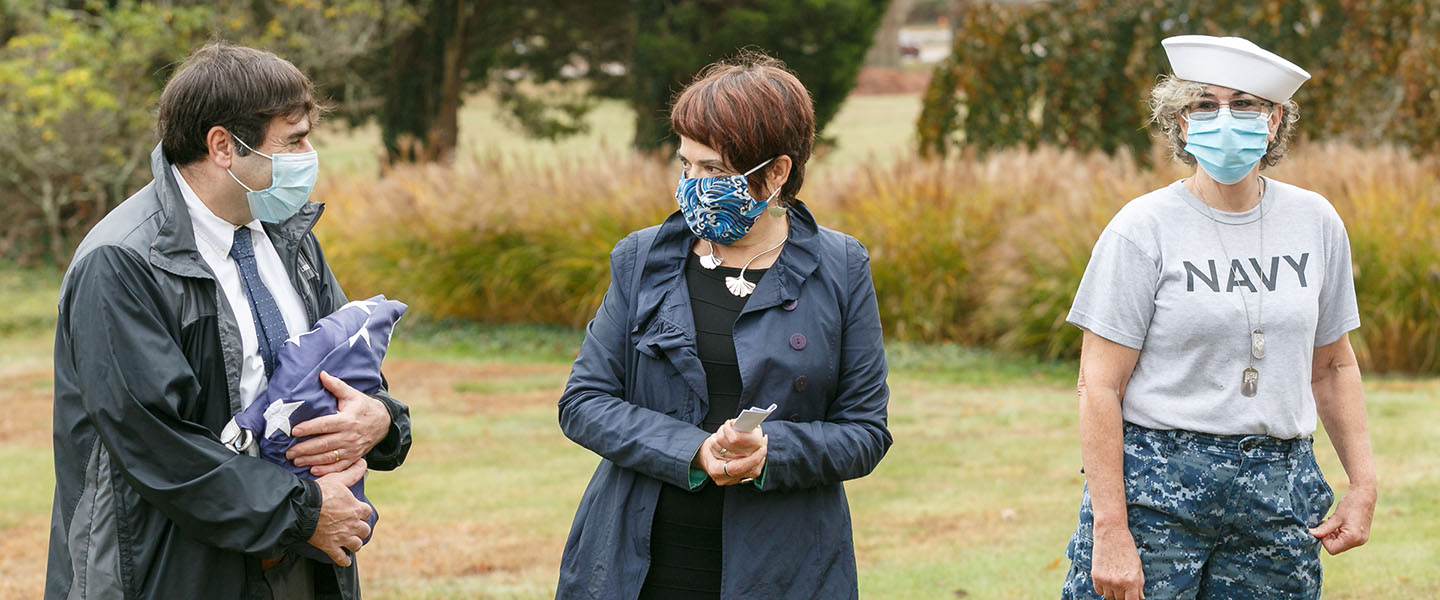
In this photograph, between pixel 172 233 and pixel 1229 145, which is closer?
pixel 172 233

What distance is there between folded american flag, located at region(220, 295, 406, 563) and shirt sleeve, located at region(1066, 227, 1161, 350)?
1.51m

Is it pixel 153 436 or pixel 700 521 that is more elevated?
pixel 153 436

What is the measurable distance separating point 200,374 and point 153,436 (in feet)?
0.58

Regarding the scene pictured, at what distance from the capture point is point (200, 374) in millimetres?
2697

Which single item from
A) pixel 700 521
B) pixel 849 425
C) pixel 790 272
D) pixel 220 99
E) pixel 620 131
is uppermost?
pixel 220 99

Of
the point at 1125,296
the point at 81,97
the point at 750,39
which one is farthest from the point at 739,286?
the point at 81,97

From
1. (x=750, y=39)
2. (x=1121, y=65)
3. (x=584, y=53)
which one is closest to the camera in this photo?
(x=1121, y=65)

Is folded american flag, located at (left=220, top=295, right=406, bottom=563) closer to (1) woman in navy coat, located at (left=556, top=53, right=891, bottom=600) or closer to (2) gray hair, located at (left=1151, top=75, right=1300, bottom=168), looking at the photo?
(1) woman in navy coat, located at (left=556, top=53, right=891, bottom=600)

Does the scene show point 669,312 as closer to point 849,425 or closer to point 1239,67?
point 849,425

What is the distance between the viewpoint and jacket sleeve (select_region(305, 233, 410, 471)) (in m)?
3.04

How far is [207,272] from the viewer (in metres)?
2.70

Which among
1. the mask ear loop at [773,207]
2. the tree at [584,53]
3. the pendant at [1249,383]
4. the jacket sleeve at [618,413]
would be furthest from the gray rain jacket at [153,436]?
the tree at [584,53]

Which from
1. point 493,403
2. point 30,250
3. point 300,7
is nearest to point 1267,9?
point 493,403

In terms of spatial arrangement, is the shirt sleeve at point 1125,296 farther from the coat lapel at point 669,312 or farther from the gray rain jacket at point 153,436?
the gray rain jacket at point 153,436
